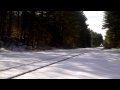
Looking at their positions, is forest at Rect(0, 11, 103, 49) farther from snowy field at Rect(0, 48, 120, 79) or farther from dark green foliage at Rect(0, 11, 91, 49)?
snowy field at Rect(0, 48, 120, 79)

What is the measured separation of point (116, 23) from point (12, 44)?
2671cm

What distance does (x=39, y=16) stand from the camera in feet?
175

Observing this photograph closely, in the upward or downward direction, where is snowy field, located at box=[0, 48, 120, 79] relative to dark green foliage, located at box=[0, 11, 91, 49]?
downward

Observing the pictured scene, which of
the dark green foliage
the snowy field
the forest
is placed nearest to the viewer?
the snowy field

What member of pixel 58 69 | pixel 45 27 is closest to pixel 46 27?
pixel 45 27

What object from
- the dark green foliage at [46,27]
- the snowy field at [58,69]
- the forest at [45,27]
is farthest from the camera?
the dark green foliage at [46,27]

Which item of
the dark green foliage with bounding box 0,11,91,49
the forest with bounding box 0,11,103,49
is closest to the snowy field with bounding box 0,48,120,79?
the forest with bounding box 0,11,103,49

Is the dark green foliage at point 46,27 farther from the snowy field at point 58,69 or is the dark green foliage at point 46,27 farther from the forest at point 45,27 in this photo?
the snowy field at point 58,69

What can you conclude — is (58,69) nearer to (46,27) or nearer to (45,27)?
(45,27)

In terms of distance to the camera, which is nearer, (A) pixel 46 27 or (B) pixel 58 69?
(B) pixel 58 69

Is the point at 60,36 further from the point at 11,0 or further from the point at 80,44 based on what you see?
the point at 11,0

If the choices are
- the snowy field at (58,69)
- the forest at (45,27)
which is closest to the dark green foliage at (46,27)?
the forest at (45,27)
